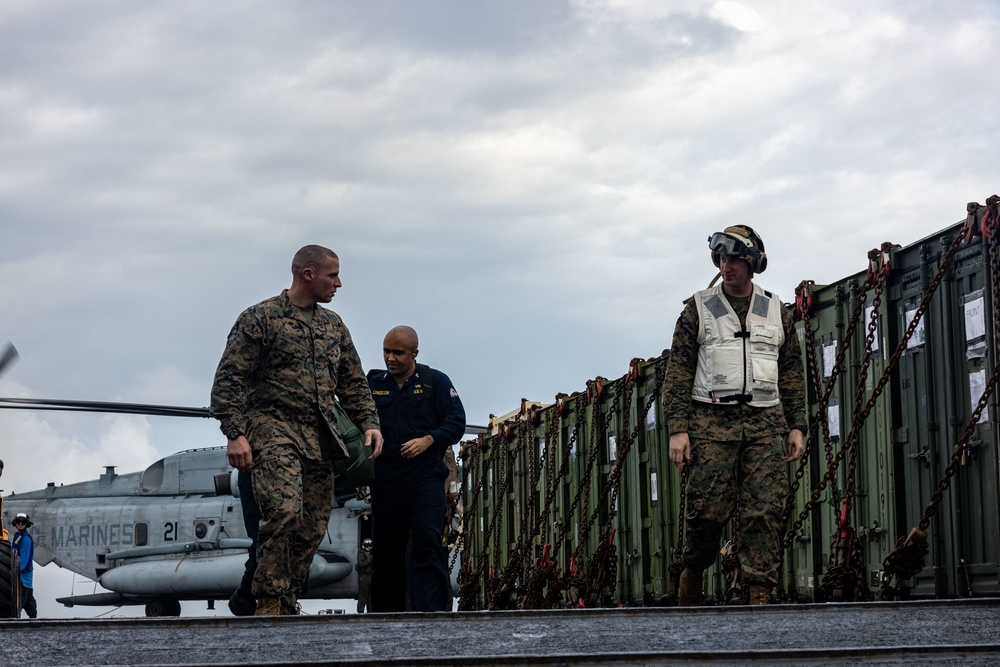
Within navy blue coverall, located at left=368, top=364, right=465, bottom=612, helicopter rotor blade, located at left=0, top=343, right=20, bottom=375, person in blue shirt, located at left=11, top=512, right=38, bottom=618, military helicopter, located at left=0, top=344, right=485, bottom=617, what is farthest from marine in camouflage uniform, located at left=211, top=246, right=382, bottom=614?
military helicopter, located at left=0, top=344, right=485, bottom=617

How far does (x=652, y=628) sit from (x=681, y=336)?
10.1 ft

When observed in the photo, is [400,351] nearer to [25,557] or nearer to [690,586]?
[690,586]

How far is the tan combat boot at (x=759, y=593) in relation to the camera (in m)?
7.03

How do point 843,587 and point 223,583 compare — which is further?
point 223,583

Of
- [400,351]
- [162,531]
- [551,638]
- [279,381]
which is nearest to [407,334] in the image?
[400,351]

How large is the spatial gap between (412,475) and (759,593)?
2.30m

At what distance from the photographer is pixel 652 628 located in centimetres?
443

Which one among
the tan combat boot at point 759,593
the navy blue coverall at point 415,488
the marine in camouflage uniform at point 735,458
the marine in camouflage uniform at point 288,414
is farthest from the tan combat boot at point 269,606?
the tan combat boot at point 759,593

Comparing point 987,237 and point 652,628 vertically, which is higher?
point 987,237

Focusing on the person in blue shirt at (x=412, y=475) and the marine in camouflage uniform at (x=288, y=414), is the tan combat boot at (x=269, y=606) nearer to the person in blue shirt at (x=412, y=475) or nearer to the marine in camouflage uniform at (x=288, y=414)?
the marine in camouflage uniform at (x=288, y=414)

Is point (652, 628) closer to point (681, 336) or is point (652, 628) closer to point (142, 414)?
point (681, 336)

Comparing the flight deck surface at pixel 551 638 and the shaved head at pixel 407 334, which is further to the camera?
the shaved head at pixel 407 334

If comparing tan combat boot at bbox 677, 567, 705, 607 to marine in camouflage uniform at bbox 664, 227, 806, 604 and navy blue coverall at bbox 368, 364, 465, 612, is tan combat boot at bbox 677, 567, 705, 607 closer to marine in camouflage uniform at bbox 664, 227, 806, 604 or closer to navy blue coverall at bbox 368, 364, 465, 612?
marine in camouflage uniform at bbox 664, 227, 806, 604

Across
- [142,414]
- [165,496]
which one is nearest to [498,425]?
[142,414]
